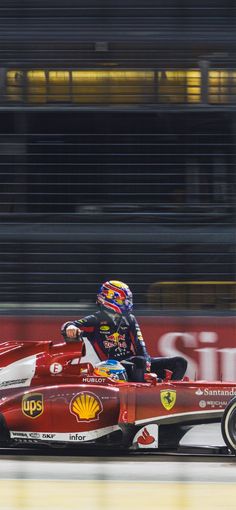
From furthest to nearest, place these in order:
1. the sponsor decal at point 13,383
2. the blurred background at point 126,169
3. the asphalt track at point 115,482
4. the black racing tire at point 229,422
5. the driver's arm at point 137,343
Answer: the blurred background at point 126,169 < the driver's arm at point 137,343 < the sponsor decal at point 13,383 < the black racing tire at point 229,422 < the asphalt track at point 115,482

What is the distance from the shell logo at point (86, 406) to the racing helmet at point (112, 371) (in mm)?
164

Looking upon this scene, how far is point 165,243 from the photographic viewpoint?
→ 10.5 metres

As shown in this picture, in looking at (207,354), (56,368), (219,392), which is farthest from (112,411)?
(207,354)

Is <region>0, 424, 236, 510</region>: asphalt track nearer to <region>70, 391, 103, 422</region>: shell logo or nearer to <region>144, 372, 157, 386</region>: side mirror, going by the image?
<region>70, 391, 103, 422</region>: shell logo

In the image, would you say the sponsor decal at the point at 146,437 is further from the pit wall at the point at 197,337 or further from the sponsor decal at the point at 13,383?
the pit wall at the point at 197,337

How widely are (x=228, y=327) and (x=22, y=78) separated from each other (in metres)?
2.72

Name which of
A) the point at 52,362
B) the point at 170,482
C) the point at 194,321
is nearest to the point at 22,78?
the point at 194,321

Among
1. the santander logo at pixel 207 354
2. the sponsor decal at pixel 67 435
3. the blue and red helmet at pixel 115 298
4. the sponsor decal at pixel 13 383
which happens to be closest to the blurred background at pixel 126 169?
the santander logo at pixel 207 354

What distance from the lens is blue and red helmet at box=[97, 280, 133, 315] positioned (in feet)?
26.1

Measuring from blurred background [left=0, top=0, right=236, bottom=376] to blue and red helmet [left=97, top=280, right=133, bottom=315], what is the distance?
223 cm

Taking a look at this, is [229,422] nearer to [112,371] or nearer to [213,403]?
[213,403]

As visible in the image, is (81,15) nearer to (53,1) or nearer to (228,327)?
(53,1)

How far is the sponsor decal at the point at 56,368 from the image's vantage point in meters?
7.71

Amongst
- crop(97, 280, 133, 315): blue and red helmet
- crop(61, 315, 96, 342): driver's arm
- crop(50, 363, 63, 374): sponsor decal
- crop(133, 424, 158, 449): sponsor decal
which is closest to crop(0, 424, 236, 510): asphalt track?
crop(133, 424, 158, 449): sponsor decal
